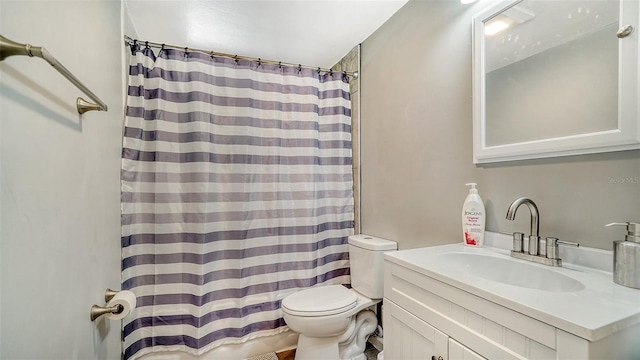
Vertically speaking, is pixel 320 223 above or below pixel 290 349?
above

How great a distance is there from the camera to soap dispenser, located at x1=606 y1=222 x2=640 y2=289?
2.08 ft

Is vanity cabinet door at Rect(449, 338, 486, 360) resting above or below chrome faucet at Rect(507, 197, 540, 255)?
below

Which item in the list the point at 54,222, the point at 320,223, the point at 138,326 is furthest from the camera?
the point at 320,223

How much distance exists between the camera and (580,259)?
2.68 ft

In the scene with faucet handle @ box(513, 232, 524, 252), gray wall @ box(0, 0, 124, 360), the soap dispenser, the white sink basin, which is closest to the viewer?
gray wall @ box(0, 0, 124, 360)

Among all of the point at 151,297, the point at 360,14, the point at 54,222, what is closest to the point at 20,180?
the point at 54,222

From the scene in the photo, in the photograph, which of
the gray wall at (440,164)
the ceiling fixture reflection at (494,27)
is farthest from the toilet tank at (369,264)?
the ceiling fixture reflection at (494,27)

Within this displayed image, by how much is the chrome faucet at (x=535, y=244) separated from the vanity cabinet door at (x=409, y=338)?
432 mm

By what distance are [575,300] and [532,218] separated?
380mm

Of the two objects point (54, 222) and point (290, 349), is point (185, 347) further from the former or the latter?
point (54, 222)

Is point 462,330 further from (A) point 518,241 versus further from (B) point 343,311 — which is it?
(B) point 343,311

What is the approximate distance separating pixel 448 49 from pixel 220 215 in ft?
5.46

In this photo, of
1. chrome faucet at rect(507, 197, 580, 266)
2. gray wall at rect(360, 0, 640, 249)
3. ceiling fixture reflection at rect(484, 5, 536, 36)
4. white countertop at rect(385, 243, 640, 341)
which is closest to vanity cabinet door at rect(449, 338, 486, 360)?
white countertop at rect(385, 243, 640, 341)

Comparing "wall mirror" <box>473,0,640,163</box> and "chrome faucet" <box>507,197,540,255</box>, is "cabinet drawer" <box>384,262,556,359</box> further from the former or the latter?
"wall mirror" <box>473,0,640,163</box>
